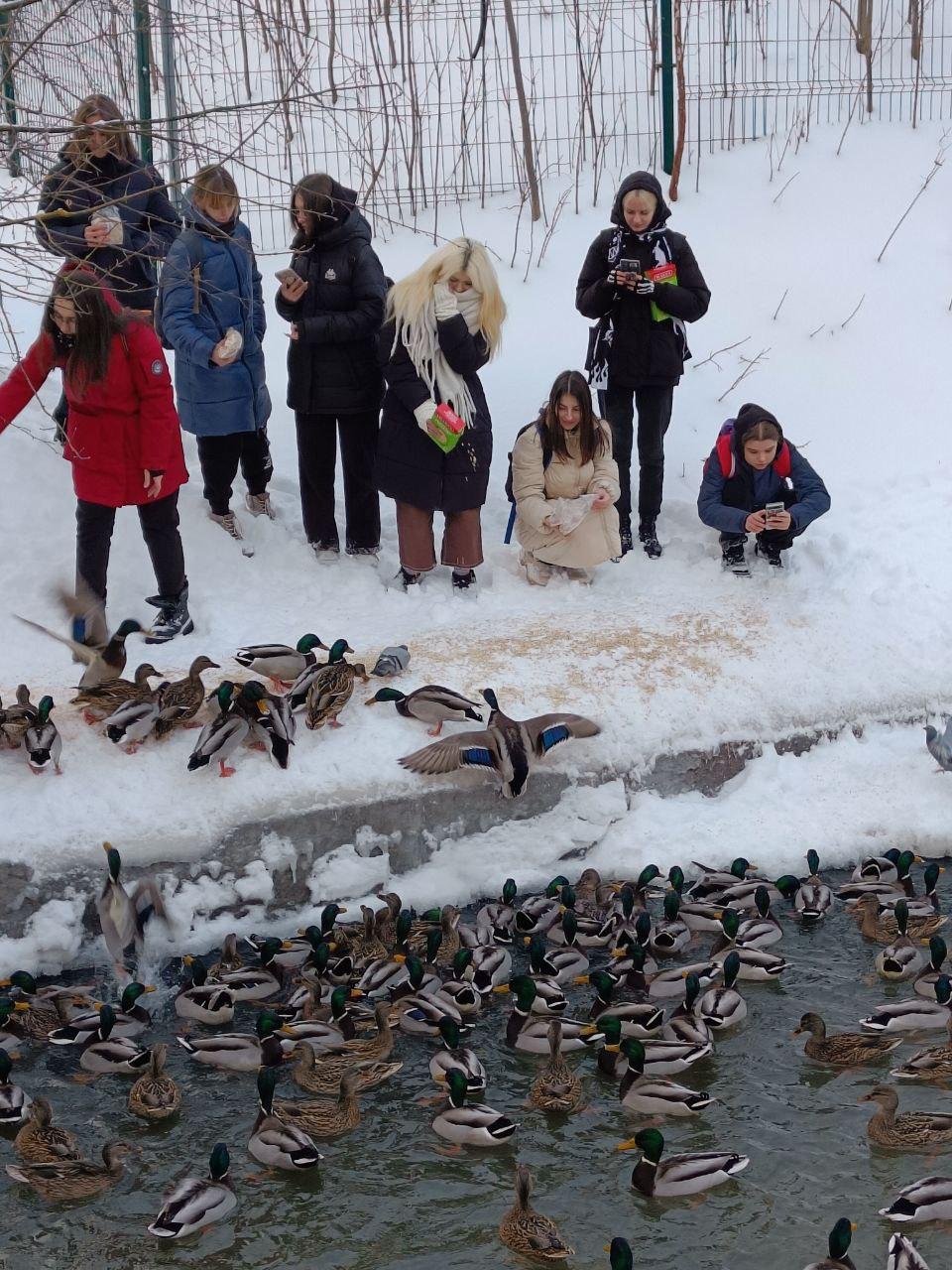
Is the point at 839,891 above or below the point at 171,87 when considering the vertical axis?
below

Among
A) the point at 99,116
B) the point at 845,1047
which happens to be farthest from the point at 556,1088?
the point at 99,116

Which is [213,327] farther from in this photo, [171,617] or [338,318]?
[171,617]

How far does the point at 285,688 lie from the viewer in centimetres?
770

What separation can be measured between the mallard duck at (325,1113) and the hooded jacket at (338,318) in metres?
4.30

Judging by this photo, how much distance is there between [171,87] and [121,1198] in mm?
8779

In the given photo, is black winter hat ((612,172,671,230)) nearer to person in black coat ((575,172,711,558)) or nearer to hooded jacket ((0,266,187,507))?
person in black coat ((575,172,711,558))

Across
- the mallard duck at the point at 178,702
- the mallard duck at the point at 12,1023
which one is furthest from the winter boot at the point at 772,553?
the mallard duck at the point at 12,1023

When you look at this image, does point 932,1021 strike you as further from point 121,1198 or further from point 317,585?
point 317,585

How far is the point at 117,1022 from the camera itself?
6.10 m

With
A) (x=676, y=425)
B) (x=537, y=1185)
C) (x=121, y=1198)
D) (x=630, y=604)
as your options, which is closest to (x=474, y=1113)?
(x=537, y=1185)

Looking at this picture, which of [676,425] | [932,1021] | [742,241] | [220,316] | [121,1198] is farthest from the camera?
[742,241]

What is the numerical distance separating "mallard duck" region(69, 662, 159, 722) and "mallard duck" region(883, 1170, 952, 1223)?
420cm

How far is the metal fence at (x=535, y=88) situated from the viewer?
1312 centimetres

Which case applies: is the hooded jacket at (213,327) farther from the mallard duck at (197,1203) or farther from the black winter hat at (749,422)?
the mallard duck at (197,1203)
